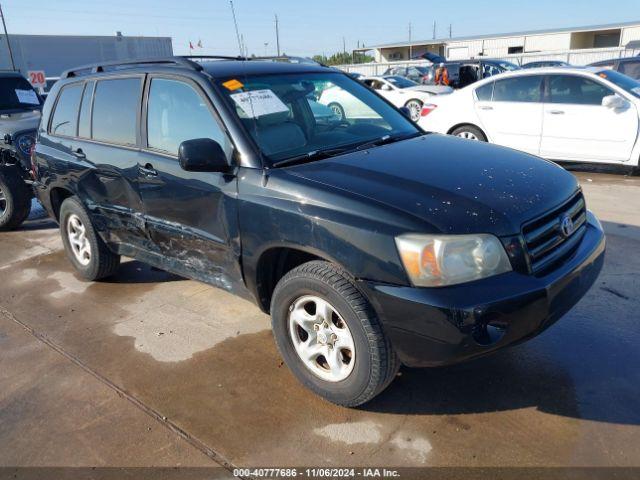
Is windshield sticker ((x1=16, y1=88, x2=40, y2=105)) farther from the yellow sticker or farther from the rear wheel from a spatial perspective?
the yellow sticker

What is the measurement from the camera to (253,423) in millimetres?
Answer: 2902

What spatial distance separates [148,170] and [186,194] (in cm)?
45

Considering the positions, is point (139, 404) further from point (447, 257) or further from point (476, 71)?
point (476, 71)

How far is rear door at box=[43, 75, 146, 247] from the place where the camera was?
12.9 ft

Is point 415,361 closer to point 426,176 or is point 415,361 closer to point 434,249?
point 434,249

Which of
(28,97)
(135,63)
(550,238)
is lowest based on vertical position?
(550,238)

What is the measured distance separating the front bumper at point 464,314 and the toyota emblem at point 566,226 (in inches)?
12.0

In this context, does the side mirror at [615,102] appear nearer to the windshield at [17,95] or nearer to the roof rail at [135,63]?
the roof rail at [135,63]

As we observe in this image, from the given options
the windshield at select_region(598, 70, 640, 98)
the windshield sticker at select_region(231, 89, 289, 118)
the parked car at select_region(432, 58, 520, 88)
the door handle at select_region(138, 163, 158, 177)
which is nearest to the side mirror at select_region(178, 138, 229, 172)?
the windshield sticker at select_region(231, 89, 289, 118)

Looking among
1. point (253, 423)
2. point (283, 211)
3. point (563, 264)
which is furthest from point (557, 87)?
point (253, 423)

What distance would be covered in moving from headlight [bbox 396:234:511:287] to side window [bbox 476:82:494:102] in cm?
645

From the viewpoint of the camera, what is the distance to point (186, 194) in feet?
11.4

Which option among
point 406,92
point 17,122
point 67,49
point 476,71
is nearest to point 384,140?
point 17,122

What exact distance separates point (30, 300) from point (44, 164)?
125 centimetres
